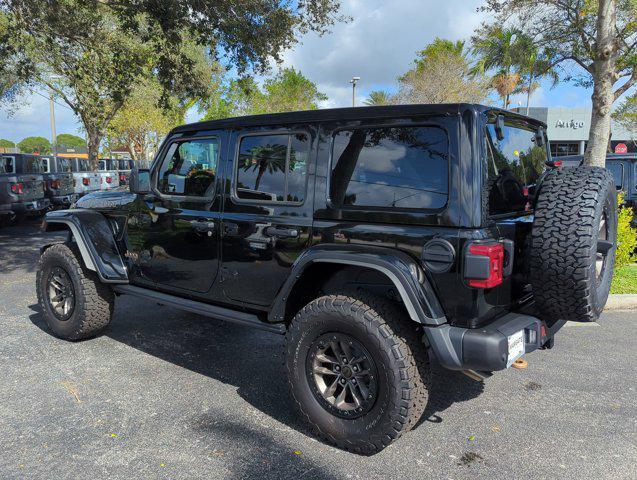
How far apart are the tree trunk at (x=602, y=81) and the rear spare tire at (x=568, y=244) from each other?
4.51 metres

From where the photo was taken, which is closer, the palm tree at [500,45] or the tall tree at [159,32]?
the tall tree at [159,32]

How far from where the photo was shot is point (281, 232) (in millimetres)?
3211

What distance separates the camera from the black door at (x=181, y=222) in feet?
12.0

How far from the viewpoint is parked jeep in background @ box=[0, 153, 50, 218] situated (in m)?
11.7

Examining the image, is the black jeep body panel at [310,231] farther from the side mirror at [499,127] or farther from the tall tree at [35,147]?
the tall tree at [35,147]

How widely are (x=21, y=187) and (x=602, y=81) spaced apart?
40.1ft

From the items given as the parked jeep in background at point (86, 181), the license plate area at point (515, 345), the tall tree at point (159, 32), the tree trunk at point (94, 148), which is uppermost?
the tall tree at point (159, 32)

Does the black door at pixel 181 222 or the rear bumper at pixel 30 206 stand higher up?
the black door at pixel 181 222

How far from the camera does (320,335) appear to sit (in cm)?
295

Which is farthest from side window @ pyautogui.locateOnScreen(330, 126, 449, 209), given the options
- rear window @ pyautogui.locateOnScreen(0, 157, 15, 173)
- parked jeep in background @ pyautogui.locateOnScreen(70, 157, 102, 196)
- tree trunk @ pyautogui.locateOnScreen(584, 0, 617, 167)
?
parked jeep in background @ pyautogui.locateOnScreen(70, 157, 102, 196)

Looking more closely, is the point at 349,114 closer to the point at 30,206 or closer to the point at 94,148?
the point at 30,206

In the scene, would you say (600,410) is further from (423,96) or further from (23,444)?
(423,96)

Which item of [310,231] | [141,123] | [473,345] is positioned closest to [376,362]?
[473,345]

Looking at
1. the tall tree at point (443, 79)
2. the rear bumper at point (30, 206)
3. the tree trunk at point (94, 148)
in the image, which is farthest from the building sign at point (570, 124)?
the rear bumper at point (30, 206)
